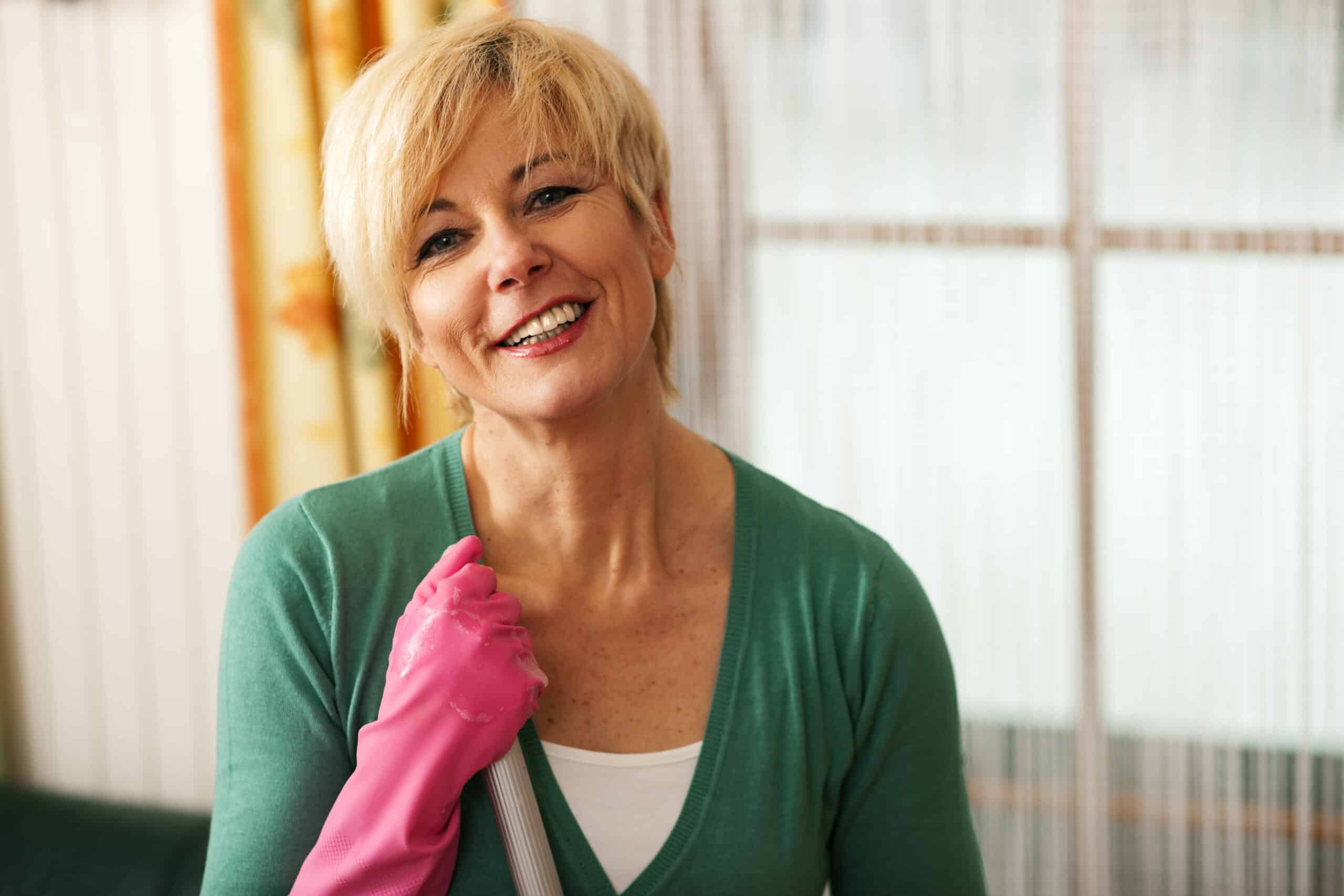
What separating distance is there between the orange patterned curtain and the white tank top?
3.01 ft

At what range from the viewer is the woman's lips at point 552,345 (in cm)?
108

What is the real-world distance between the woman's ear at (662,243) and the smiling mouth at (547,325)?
0.13 m

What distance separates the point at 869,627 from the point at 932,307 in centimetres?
88

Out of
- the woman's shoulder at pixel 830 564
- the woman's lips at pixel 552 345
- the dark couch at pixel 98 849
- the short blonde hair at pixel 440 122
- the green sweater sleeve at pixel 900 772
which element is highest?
the short blonde hair at pixel 440 122

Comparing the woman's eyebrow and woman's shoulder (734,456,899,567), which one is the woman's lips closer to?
the woman's eyebrow

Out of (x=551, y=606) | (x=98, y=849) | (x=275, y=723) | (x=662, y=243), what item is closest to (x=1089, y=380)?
(x=662, y=243)

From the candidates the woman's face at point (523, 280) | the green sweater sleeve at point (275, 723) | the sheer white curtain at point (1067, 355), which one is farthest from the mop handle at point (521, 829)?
the sheer white curtain at point (1067, 355)

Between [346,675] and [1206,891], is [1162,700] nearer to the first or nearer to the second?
[1206,891]

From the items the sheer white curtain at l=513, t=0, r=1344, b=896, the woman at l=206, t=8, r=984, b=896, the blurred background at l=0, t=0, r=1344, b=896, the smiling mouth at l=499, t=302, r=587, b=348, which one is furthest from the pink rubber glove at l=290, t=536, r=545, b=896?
the sheer white curtain at l=513, t=0, r=1344, b=896

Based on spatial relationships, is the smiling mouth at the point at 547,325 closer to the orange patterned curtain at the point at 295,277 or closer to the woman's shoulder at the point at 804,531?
the woman's shoulder at the point at 804,531

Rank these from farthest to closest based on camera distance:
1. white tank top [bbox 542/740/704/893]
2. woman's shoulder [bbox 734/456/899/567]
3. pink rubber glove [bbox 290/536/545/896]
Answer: woman's shoulder [bbox 734/456/899/567], white tank top [bbox 542/740/704/893], pink rubber glove [bbox 290/536/545/896]

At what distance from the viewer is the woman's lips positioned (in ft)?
3.55

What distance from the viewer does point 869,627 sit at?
1.21m

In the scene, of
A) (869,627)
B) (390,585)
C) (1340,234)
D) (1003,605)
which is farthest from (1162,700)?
(390,585)
